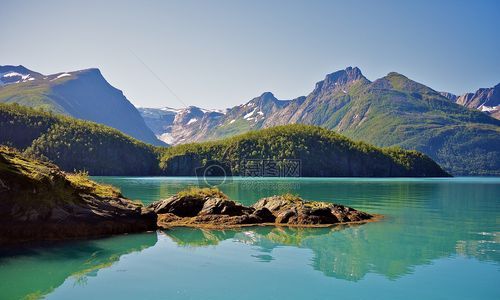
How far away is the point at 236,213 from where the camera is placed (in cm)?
3609

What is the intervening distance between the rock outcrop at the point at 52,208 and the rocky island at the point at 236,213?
202 inches

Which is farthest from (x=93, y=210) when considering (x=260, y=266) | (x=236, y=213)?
(x=260, y=266)

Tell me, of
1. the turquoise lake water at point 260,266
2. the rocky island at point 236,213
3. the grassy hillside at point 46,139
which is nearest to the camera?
the turquoise lake water at point 260,266

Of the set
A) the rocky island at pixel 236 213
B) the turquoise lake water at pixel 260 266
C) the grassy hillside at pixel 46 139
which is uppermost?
the grassy hillside at pixel 46 139

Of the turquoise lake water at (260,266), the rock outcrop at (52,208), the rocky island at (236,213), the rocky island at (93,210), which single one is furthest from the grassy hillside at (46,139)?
the turquoise lake water at (260,266)

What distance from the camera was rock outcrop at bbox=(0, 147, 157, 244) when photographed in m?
→ 23.1

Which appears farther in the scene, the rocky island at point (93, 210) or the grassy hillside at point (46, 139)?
the grassy hillside at point (46, 139)

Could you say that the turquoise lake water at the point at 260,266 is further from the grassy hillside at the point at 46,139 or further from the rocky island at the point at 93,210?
the grassy hillside at the point at 46,139

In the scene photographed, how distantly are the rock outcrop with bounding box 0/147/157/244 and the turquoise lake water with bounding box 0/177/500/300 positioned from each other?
1.55 m

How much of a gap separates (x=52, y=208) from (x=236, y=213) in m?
15.7

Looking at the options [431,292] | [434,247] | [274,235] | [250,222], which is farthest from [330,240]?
[431,292]

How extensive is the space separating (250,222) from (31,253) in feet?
58.3

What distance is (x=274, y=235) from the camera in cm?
2912

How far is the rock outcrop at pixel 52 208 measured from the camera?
A: 23094mm
